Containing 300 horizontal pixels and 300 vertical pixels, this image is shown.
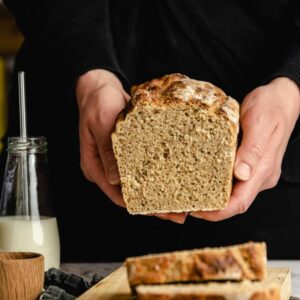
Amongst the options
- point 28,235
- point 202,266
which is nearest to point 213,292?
point 202,266

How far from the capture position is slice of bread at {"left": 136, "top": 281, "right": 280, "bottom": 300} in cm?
138

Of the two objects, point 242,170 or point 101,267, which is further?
point 101,267

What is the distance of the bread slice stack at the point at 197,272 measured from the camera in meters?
1.41

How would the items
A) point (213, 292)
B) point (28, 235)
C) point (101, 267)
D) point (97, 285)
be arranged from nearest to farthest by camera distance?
point (213, 292), point (97, 285), point (28, 235), point (101, 267)

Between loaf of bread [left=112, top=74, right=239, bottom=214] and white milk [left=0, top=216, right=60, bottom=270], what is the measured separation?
0.25 meters

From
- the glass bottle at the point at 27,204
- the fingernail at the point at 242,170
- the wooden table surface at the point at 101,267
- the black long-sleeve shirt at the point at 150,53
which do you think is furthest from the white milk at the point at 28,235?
the fingernail at the point at 242,170

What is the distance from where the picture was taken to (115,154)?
1.75 m

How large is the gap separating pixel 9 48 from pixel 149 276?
2876mm

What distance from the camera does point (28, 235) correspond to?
1.89m

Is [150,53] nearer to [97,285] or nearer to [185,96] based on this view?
[185,96]

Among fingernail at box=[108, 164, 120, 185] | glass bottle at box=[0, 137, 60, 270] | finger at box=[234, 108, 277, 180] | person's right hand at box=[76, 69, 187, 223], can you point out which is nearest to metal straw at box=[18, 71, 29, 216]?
glass bottle at box=[0, 137, 60, 270]

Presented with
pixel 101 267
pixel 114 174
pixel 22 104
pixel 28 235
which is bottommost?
pixel 101 267

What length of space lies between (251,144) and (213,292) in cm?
45

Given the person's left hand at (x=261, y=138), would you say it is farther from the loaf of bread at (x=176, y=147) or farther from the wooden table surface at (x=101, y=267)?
the wooden table surface at (x=101, y=267)
